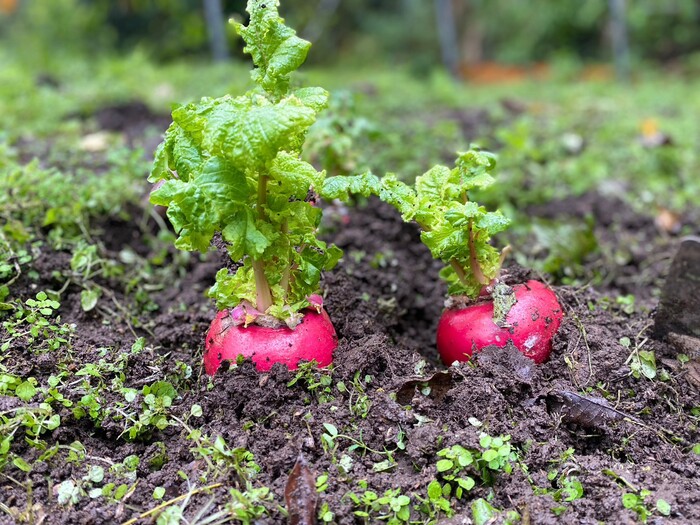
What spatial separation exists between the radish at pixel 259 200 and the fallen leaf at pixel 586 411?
0.77 m

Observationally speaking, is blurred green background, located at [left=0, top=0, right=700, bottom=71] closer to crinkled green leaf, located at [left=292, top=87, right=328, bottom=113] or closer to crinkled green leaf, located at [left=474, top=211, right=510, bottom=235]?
crinkled green leaf, located at [left=292, top=87, right=328, bottom=113]

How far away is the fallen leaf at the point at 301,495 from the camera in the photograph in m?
1.82

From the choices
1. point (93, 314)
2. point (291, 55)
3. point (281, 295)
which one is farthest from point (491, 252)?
point (93, 314)

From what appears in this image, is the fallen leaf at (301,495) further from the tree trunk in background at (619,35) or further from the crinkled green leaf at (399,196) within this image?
the tree trunk in background at (619,35)

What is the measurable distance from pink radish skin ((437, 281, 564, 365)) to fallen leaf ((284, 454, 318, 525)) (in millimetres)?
731

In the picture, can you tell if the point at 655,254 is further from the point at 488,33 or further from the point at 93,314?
the point at 488,33

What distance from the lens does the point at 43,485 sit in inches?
77.7

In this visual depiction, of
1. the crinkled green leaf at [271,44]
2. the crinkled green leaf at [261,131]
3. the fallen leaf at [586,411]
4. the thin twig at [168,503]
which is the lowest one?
the fallen leaf at [586,411]

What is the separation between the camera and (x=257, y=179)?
6.89ft

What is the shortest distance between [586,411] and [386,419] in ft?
2.10

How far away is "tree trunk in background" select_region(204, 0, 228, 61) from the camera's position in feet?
25.7

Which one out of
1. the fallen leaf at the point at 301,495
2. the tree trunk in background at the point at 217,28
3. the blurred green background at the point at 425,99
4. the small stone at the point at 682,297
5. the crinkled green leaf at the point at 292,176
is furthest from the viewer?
the tree trunk in background at the point at 217,28

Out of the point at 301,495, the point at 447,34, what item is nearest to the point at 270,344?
the point at 301,495

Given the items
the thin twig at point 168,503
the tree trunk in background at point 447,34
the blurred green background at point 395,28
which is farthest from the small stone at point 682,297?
the blurred green background at point 395,28
